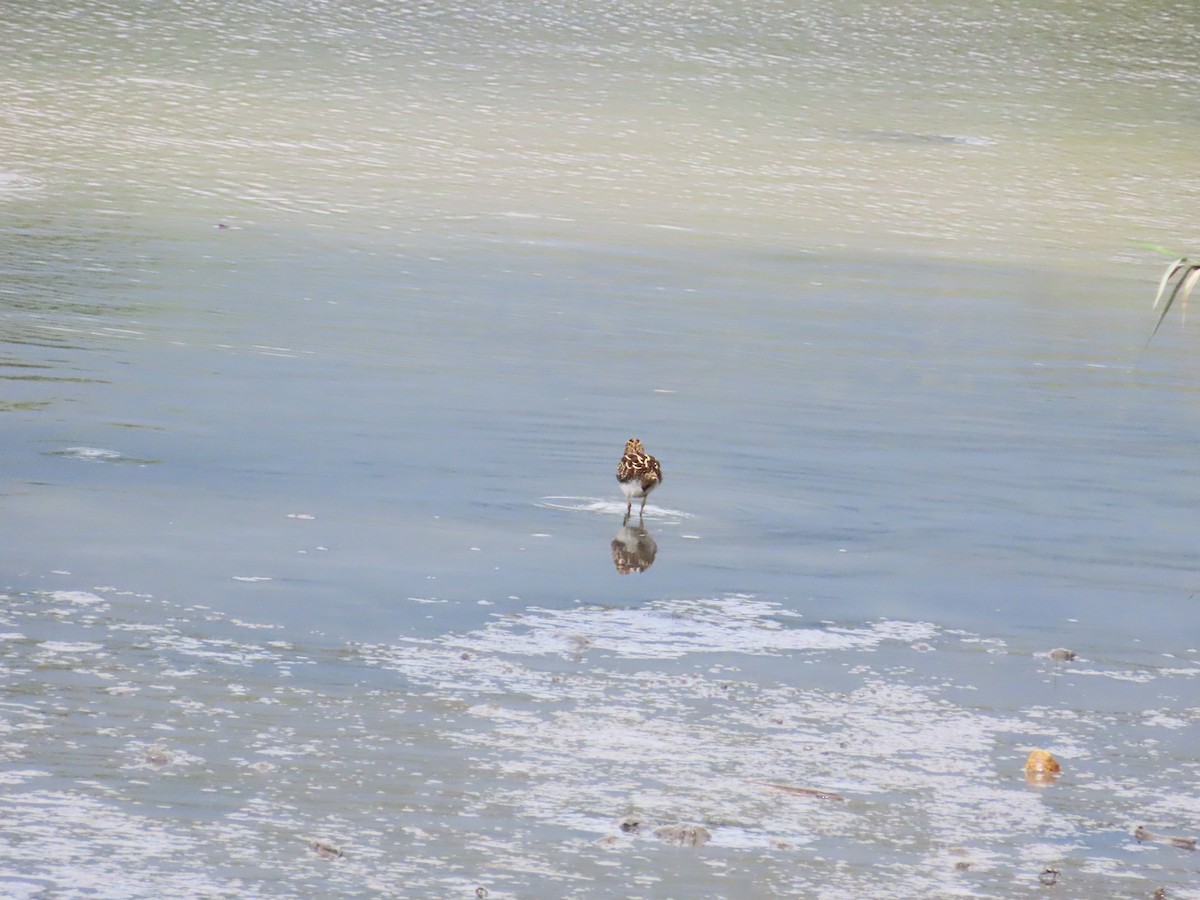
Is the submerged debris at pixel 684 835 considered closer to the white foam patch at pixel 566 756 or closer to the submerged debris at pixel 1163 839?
the white foam patch at pixel 566 756

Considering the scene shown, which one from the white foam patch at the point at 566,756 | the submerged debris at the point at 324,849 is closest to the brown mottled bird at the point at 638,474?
the white foam patch at the point at 566,756

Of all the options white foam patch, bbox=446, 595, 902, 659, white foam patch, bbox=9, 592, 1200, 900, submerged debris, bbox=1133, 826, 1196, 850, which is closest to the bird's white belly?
white foam patch, bbox=446, 595, 902, 659

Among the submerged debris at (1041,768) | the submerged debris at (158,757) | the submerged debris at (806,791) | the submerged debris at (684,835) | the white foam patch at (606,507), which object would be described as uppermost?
the white foam patch at (606,507)

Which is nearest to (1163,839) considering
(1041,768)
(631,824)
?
(1041,768)

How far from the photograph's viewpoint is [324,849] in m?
5.09

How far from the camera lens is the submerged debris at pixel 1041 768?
584 cm

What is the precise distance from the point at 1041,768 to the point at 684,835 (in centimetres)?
127

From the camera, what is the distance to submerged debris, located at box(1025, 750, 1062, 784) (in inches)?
230

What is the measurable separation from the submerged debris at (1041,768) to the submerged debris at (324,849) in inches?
84.1

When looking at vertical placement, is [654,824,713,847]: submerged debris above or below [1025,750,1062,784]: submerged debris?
below

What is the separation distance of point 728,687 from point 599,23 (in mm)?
28410

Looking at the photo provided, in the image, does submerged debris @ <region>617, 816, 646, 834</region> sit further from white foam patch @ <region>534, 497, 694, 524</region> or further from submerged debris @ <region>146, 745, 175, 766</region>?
white foam patch @ <region>534, 497, 694, 524</region>

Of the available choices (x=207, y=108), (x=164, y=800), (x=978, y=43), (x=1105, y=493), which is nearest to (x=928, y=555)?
(x=1105, y=493)

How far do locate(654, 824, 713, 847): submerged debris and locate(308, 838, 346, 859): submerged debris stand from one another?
88cm
